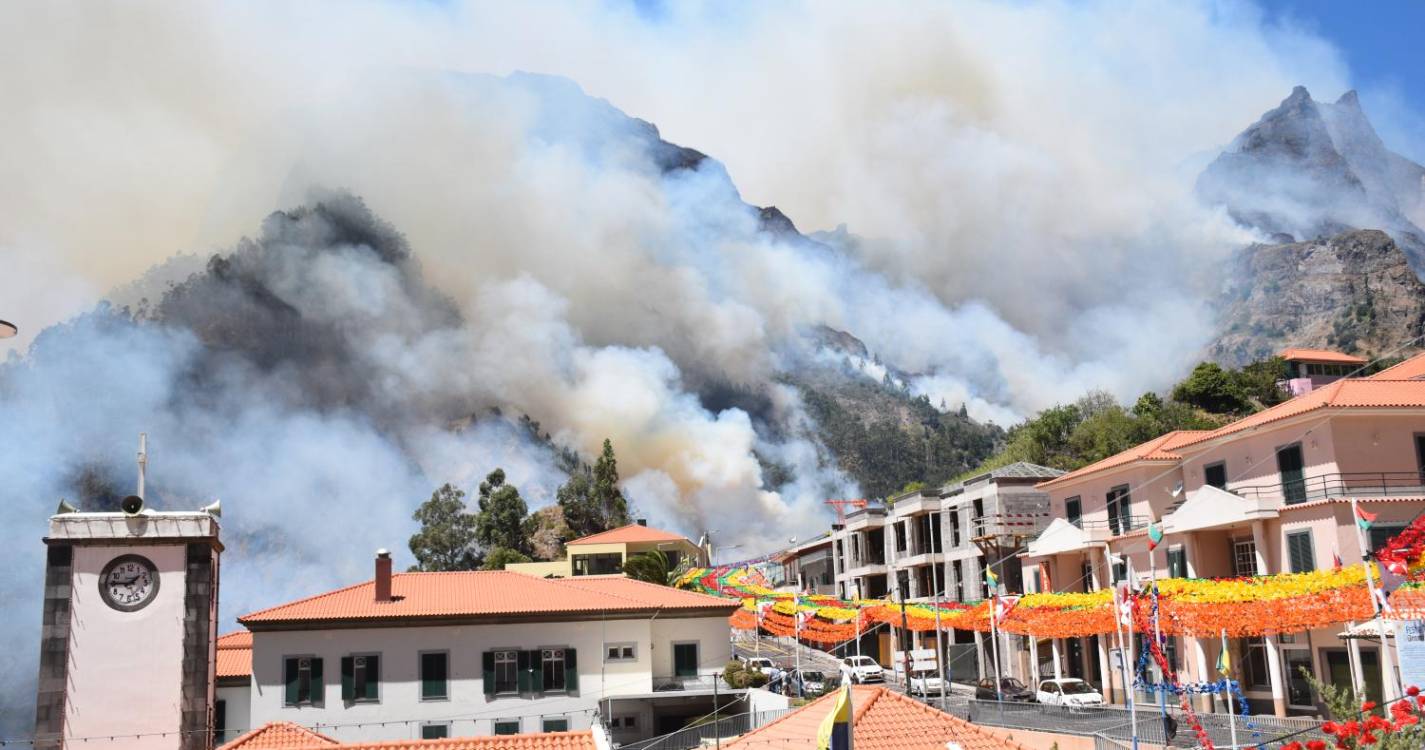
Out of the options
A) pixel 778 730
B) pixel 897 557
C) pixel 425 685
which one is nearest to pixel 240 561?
pixel 897 557

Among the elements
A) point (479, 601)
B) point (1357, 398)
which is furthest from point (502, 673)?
point (1357, 398)

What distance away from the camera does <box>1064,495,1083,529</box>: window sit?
56.3 metres

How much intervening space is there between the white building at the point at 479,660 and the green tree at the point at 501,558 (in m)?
54.3

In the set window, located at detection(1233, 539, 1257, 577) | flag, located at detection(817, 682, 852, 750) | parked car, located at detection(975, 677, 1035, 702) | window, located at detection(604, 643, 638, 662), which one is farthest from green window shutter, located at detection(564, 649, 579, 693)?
flag, located at detection(817, 682, 852, 750)

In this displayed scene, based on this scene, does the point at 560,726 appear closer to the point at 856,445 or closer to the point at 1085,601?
the point at 1085,601

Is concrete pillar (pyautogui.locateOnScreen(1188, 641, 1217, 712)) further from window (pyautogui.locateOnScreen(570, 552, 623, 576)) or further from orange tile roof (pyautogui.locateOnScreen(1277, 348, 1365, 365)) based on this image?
orange tile roof (pyautogui.locateOnScreen(1277, 348, 1365, 365))

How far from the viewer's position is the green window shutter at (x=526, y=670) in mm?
43750

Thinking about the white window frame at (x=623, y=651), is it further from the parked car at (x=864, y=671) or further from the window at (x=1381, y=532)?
the window at (x=1381, y=532)

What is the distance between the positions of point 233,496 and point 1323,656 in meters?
119

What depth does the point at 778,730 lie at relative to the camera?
79.4ft

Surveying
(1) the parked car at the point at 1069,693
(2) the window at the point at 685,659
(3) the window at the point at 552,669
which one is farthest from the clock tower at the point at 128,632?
(1) the parked car at the point at 1069,693

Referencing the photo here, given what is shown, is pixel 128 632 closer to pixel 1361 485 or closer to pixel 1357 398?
pixel 1361 485

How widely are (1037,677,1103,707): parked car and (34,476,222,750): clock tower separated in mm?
29535

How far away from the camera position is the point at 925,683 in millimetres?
51844
